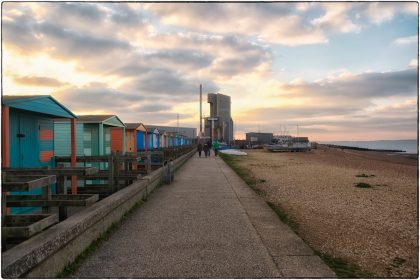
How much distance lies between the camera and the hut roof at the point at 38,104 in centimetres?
618

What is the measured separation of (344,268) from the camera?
178 inches

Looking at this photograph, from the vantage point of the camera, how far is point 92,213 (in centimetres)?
524

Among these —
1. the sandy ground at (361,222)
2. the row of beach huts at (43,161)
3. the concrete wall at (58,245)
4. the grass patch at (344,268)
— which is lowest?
the sandy ground at (361,222)

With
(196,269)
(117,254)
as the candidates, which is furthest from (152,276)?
(117,254)

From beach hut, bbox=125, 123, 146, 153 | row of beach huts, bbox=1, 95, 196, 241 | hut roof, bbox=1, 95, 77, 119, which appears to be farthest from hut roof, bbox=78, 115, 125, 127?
hut roof, bbox=1, 95, 77, 119

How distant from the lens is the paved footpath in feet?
13.8

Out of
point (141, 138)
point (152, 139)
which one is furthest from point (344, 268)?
point (152, 139)

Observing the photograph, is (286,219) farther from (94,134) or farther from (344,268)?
(94,134)

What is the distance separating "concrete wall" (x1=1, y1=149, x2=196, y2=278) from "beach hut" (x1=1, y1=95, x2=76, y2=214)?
2.07 metres

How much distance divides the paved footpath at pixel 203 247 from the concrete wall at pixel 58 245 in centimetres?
26

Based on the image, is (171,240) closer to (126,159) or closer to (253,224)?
(253,224)

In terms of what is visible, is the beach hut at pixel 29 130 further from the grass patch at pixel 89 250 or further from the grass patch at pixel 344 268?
the grass patch at pixel 344 268

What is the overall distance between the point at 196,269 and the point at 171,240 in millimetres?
1329

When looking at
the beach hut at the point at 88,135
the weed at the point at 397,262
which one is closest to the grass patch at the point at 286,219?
the weed at the point at 397,262
